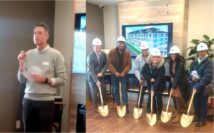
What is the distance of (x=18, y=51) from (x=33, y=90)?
0.29 m

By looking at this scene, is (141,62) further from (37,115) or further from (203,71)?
(37,115)

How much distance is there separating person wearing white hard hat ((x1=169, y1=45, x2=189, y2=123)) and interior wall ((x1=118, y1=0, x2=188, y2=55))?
84 mm

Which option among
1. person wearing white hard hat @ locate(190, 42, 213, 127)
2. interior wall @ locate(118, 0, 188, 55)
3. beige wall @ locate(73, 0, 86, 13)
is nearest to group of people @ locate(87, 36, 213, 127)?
person wearing white hard hat @ locate(190, 42, 213, 127)

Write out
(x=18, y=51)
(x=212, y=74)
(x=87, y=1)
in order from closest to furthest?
Answer: (x=212, y=74)
(x=18, y=51)
(x=87, y=1)

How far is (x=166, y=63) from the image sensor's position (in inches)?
66.4

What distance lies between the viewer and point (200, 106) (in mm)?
1649

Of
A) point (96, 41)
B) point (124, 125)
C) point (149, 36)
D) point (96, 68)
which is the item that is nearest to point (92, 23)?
point (96, 41)

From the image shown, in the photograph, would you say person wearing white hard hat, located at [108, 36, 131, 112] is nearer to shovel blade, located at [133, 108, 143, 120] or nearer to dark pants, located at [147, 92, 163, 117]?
shovel blade, located at [133, 108, 143, 120]

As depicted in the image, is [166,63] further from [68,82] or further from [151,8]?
[68,82]

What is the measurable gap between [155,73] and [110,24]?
1.53 ft

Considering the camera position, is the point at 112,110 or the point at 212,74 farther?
the point at 112,110

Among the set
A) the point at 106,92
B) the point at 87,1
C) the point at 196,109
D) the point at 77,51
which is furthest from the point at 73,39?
the point at 196,109

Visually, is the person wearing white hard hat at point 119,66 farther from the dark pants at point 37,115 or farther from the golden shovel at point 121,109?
the dark pants at point 37,115

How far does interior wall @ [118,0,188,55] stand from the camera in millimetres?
1627
